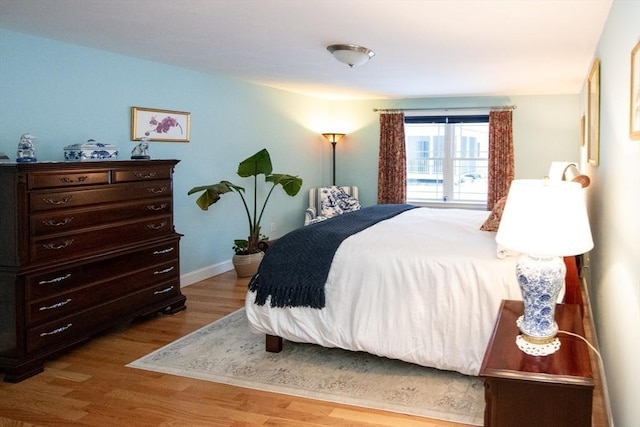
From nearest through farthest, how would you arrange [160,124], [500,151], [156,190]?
[156,190], [160,124], [500,151]

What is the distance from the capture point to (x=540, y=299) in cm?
196

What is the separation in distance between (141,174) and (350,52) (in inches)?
72.2

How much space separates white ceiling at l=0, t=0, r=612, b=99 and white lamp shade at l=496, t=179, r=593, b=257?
1.48 metres

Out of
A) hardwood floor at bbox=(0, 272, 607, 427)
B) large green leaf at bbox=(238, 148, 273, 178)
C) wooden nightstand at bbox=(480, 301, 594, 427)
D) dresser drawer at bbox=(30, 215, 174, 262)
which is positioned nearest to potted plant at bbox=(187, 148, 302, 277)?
large green leaf at bbox=(238, 148, 273, 178)

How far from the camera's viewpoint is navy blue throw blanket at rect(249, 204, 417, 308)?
3256 mm

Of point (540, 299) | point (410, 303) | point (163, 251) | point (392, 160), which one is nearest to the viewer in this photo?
point (540, 299)

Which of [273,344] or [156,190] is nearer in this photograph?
[273,344]

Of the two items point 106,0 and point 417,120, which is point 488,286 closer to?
point 106,0

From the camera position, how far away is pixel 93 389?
2.96 metres

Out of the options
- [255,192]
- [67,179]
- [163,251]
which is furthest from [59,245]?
[255,192]

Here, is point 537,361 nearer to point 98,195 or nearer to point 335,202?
point 98,195

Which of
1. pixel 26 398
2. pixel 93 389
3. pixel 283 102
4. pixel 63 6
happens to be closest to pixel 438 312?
pixel 93 389

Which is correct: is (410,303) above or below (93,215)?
below

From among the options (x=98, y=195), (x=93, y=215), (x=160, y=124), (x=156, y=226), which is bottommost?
(x=156, y=226)
